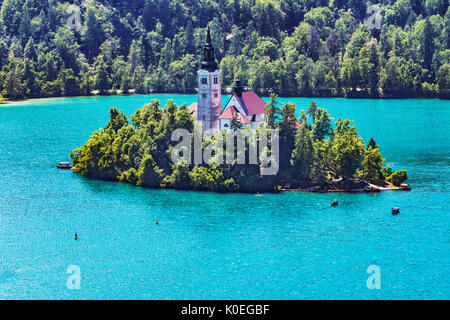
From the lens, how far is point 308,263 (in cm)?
8581

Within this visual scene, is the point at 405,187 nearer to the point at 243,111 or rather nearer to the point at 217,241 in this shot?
the point at 243,111

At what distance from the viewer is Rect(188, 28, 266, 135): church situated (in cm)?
12169

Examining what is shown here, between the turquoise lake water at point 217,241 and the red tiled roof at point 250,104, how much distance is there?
20.2 meters

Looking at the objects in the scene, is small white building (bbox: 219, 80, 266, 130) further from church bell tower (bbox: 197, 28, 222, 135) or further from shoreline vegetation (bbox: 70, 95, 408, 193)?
shoreline vegetation (bbox: 70, 95, 408, 193)

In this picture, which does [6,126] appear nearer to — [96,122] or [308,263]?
[96,122]

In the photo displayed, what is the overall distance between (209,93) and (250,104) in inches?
352

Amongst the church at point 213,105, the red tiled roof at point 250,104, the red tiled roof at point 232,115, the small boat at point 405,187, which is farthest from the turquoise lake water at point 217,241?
the red tiled roof at point 250,104

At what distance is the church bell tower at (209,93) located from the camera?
121750 mm

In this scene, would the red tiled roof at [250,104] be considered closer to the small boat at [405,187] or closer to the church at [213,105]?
the church at [213,105]

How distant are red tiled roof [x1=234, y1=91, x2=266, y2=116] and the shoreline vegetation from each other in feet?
24.2

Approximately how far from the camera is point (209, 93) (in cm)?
12269

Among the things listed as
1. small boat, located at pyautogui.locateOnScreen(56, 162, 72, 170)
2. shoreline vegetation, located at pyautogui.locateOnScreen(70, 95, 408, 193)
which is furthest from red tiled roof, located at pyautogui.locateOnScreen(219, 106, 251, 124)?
small boat, located at pyautogui.locateOnScreen(56, 162, 72, 170)

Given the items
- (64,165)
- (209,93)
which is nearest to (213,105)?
(209,93)
